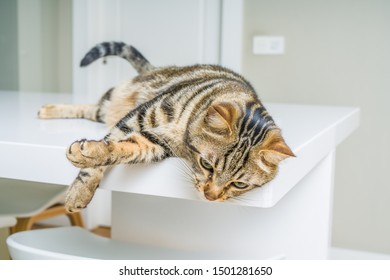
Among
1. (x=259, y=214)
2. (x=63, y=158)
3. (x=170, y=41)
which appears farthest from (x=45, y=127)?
(x=170, y=41)

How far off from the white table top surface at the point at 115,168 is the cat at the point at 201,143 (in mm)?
25

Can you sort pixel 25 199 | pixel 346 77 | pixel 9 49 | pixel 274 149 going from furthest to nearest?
pixel 9 49 < pixel 346 77 < pixel 25 199 < pixel 274 149

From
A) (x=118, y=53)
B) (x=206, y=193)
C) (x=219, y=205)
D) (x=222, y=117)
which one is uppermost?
(x=118, y=53)

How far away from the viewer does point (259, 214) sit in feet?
4.53

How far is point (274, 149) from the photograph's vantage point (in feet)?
3.11

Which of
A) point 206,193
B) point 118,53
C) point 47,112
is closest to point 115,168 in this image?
point 206,193

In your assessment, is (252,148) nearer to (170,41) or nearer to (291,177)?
(291,177)

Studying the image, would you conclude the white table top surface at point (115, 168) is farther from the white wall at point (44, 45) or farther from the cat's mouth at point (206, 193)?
the white wall at point (44, 45)

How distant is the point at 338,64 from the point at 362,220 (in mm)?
808

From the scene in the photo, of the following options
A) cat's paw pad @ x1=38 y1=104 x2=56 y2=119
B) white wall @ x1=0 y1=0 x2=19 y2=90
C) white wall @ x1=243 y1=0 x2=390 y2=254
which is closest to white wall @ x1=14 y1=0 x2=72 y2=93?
white wall @ x1=0 y1=0 x2=19 y2=90

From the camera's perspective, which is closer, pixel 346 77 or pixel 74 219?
pixel 74 219

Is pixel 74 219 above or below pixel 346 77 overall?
below

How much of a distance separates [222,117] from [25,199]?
1.11 meters

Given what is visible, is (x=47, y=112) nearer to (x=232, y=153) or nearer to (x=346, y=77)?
(x=232, y=153)
